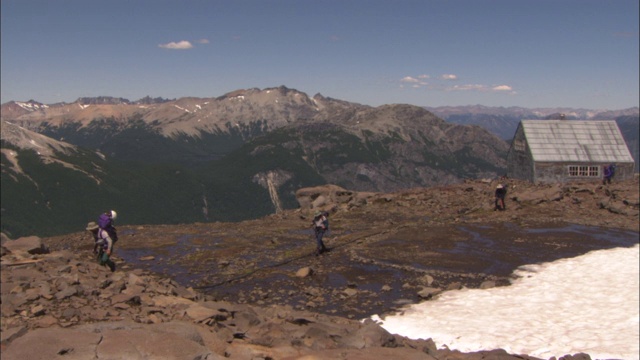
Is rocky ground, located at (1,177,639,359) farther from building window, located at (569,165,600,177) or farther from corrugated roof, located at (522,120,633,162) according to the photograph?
corrugated roof, located at (522,120,633,162)

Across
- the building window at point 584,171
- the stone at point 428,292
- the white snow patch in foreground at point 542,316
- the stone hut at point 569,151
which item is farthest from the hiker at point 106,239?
the building window at point 584,171

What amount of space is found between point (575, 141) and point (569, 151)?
2085mm

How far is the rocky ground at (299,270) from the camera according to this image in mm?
12695

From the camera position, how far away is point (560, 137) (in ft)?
204

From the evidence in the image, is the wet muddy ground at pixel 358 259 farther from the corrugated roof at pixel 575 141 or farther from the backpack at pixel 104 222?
the corrugated roof at pixel 575 141

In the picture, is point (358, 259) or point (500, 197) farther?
point (500, 197)

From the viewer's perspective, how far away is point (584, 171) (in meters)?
59.2

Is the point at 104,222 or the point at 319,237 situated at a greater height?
the point at 104,222

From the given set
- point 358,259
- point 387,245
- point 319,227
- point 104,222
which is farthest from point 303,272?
point 104,222

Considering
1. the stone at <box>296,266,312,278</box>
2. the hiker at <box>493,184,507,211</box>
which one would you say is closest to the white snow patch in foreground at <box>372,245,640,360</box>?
the stone at <box>296,266,312,278</box>

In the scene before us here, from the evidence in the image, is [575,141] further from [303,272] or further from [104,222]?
[104,222]

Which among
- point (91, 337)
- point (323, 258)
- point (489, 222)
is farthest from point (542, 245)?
point (91, 337)

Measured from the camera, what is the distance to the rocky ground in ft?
41.7

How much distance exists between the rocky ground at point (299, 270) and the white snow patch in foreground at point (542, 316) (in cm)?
144
